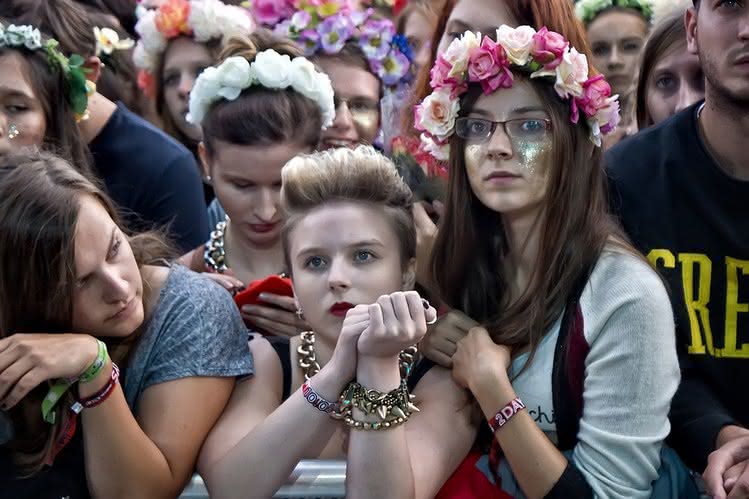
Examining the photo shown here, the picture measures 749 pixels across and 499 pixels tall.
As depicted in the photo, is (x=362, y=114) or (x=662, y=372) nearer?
(x=662, y=372)

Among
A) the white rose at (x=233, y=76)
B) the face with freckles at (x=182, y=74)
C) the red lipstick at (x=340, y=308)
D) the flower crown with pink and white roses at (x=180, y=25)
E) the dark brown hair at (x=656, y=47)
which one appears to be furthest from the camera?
the face with freckles at (x=182, y=74)

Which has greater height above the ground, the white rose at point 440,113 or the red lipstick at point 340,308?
the white rose at point 440,113

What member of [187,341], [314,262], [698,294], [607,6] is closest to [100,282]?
[187,341]

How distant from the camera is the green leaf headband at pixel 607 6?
4867 mm

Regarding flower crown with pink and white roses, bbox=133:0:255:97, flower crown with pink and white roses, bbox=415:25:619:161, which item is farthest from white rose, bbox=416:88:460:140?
flower crown with pink and white roses, bbox=133:0:255:97

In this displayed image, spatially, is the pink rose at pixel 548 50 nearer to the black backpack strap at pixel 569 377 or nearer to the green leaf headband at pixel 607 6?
the black backpack strap at pixel 569 377

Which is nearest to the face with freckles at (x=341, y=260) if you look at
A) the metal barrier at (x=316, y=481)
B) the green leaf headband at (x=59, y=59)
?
the metal barrier at (x=316, y=481)

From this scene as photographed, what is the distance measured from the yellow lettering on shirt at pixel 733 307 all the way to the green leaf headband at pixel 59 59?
209cm

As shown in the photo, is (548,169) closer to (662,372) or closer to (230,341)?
(662,372)

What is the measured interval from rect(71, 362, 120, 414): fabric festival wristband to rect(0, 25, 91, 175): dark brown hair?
1.09 m

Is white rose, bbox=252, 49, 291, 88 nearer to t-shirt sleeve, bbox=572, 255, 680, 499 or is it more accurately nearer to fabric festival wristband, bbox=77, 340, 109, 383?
fabric festival wristband, bbox=77, 340, 109, 383

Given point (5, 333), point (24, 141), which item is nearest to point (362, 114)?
point (24, 141)

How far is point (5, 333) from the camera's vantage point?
2664 mm

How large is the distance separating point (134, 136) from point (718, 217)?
2121 millimetres
